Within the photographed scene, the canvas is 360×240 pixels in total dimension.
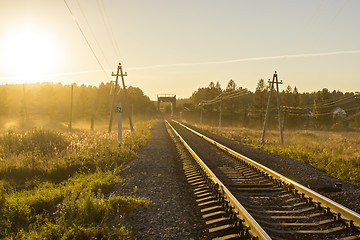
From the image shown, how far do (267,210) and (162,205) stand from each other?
7.40 feet

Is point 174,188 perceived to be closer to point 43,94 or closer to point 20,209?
point 20,209

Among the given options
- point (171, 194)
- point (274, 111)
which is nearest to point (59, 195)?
point (171, 194)

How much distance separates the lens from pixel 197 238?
3.89 meters

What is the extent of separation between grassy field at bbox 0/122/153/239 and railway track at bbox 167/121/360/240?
1.71 metres

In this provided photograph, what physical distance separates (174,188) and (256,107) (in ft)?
241

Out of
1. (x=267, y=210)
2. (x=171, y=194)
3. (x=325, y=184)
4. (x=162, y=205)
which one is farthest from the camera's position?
(x=325, y=184)

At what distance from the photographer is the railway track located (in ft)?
13.1

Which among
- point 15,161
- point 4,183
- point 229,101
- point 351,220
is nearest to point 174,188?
point 351,220

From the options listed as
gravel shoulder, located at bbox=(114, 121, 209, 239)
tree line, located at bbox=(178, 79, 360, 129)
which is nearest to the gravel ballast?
gravel shoulder, located at bbox=(114, 121, 209, 239)

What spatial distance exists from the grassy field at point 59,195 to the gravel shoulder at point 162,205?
0.32m

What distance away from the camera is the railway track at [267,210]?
399 cm

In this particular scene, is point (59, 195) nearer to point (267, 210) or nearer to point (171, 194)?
point (171, 194)

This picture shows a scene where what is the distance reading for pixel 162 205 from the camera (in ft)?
17.6

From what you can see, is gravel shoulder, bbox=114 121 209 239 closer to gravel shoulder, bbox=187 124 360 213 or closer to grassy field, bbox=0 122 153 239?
grassy field, bbox=0 122 153 239
